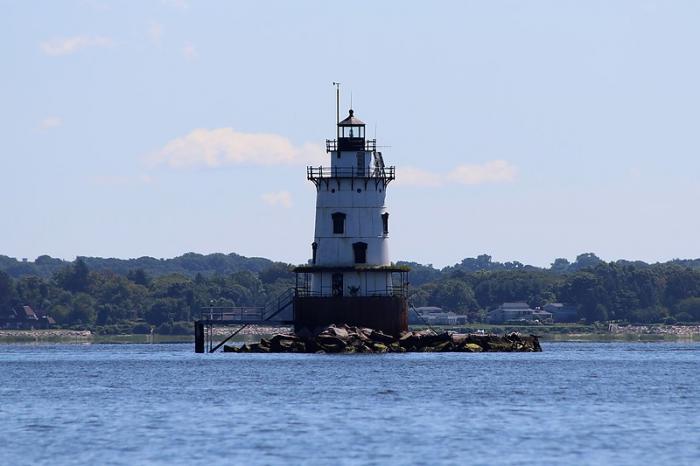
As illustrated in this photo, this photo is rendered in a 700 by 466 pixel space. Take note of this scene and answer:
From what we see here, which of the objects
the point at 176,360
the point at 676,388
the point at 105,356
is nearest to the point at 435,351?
the point at 176,360

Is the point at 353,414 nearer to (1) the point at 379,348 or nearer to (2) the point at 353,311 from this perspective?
(1) the point at 379,348

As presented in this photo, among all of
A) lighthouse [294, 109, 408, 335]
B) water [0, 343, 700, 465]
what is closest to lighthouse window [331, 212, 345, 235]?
lighthouse [294, 109, 408, 335]

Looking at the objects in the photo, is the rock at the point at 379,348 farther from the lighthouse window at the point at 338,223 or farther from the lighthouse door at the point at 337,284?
the lighthouse window at the point at 338,223

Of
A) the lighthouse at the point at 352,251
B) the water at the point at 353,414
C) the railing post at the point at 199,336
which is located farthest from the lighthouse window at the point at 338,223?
the water at the point at 353,414

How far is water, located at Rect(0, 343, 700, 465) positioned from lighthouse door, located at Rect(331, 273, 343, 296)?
1071 cm

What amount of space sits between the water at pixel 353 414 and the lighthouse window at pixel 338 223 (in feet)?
40.8

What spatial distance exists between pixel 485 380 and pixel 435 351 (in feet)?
90.9

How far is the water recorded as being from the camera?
152ft

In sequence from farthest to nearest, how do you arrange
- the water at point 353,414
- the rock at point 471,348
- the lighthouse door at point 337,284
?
the rock at point 471,348 → the lighthouse door at point 337,284 → the water at point 353,414

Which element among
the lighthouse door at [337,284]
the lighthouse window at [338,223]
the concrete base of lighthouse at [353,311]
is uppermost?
the lighthouse window at [338,223]

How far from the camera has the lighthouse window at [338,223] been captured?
322 ft

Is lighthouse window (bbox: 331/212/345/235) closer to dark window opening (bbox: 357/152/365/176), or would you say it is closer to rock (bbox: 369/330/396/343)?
dark window opening (bbox: 357/152/365/176)

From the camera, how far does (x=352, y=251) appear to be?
98188 mm

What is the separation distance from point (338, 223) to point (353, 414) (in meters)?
42.7
